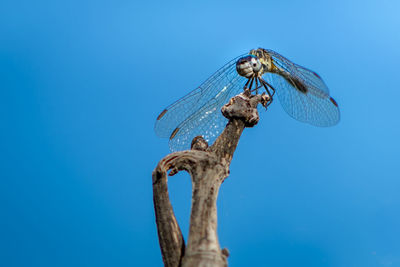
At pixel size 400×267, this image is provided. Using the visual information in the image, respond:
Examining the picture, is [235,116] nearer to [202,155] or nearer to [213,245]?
[202,155]

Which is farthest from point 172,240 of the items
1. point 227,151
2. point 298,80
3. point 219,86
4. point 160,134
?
point 298,80

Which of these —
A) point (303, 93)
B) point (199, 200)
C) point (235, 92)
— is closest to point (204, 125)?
point (235, 92)

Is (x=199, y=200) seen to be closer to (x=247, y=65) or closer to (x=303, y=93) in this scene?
(x=247, y=65)

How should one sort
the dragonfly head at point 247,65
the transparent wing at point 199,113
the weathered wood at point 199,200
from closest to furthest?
the weathered wood at point 199,200
the dragonfly head at point 247,65
the transparent wing at point 199,113

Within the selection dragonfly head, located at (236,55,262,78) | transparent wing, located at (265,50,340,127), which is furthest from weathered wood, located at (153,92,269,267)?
transparent wing, located at (265,50,340,127)

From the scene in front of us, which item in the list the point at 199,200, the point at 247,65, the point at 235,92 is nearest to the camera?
the point at 199,200

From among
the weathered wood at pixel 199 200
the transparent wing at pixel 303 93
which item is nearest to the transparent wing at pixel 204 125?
the transparent wing at pixel 303 93

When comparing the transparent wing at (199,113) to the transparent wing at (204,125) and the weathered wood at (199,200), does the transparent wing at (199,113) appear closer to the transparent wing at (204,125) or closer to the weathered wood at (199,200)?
the transparent wing at (204,125)

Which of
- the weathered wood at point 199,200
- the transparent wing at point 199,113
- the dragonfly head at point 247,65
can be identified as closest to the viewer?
the weathered wood at point 199,200
